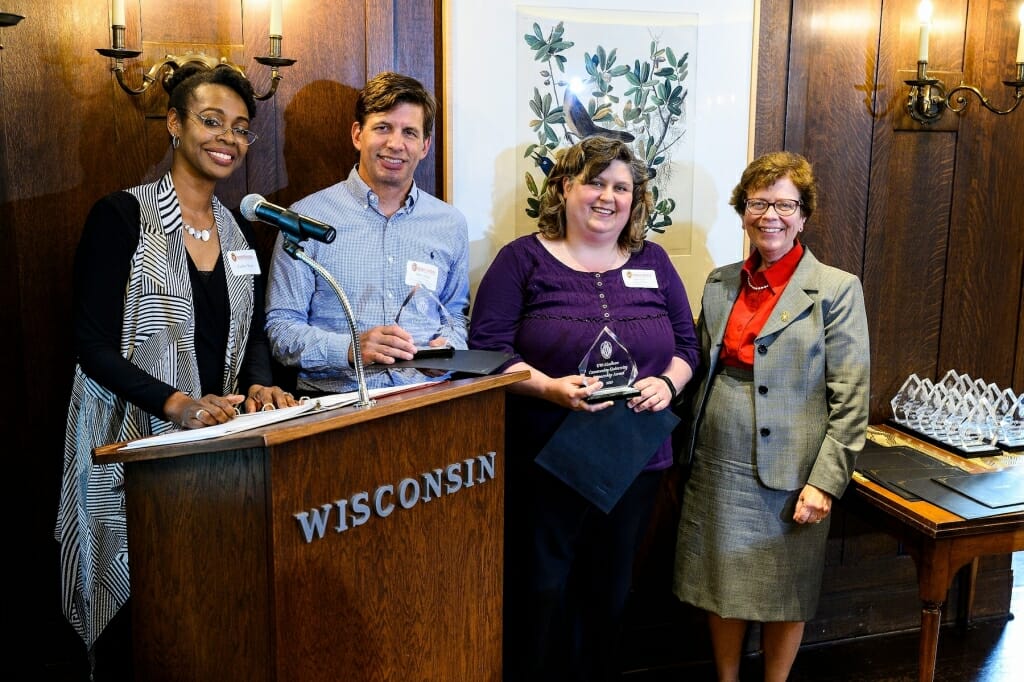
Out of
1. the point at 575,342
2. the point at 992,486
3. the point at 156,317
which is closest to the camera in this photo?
the point at 156,317

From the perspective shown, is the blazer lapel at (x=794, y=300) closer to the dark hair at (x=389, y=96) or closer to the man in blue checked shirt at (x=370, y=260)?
the man in blue checked shirt at (x=370, y=260)

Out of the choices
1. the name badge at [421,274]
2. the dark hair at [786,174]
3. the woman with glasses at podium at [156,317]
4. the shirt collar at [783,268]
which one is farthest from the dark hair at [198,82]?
the shirt collar at [783,268]

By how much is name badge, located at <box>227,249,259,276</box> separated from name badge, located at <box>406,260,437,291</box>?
0.39 meters

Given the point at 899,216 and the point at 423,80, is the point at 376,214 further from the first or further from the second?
the point at 899,216

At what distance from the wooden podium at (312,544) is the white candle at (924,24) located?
1936 mm

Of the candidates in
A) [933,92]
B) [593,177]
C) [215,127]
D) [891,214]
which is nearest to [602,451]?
[593,177]

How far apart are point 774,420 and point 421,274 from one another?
1.03 metres

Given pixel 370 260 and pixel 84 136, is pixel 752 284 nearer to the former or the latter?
pixel 370 260

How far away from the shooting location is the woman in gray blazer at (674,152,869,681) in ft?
7.97

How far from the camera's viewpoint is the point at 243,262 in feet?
7.50

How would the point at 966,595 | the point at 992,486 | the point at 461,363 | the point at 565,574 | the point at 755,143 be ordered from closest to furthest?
the point at 461,363 → the point at 565,574 → the point at 992,486 → the point at 755,143 → the point at 966,595

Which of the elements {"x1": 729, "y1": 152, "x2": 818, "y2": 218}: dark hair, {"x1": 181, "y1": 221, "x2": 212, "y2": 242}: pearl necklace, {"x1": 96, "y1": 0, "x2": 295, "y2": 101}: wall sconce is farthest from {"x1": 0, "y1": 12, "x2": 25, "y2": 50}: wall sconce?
{"x1": 729, "y1": 152, "x2": 818, "y2": 218}: dark hair

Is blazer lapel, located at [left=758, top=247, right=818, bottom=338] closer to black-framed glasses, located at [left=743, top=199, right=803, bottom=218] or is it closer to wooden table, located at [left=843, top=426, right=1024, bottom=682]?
black-framed glasses, located at [left=743, top=199, right=803, bottom=218]

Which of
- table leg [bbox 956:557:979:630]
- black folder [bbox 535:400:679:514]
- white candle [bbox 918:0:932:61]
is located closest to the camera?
black folder [bbox 535:400:679:514]
